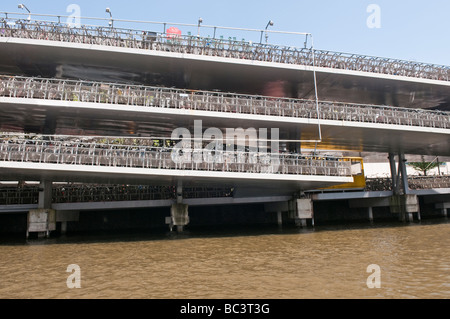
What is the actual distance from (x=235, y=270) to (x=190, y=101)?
1045 centimetres

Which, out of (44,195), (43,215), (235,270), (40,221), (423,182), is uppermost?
(423,182)

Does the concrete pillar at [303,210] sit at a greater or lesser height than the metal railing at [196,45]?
lesser

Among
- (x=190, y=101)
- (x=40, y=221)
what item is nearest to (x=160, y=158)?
(x=190, y=101)

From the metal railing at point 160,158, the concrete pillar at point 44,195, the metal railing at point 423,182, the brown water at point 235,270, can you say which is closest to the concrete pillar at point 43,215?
the concrete pillar at point 44,195

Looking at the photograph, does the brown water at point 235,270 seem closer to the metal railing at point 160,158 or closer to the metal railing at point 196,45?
the metal railing at point 160,158

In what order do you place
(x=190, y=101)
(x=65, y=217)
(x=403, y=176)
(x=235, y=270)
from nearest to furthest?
(x=235, y=270), (x=190, y=101), (x=65, y=217), (x=403, y=176)

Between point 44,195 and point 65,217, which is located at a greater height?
point 44,195

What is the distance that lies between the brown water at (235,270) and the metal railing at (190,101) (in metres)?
7.37

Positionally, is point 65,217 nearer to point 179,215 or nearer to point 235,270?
point 179,215

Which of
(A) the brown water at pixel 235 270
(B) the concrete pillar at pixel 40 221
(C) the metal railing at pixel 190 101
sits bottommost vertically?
(A) the brown water at pixel 235 270

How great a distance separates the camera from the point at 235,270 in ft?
27.7

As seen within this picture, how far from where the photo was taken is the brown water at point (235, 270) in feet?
21.0
